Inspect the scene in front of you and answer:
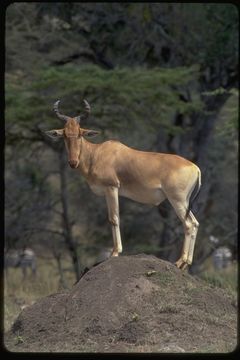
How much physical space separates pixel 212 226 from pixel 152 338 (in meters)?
22.2

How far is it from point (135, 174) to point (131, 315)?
147cm

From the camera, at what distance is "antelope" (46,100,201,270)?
8.84m

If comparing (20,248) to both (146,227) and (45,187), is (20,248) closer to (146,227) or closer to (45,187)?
(45,187)

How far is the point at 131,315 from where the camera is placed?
8.12 meters

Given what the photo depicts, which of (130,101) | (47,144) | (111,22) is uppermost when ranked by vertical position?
(111,22)

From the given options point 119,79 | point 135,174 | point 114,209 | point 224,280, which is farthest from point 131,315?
point 119,79

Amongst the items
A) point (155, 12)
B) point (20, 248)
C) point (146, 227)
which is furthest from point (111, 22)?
point (146, 227)

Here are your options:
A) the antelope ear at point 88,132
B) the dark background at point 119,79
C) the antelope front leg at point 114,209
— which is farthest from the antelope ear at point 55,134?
the dark background at point 119,79

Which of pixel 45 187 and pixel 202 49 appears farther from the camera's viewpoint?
pixel 45 187

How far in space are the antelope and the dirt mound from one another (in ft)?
1.54

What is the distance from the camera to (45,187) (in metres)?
27.2

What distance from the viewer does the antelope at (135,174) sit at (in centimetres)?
884

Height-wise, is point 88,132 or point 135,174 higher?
point 88,132

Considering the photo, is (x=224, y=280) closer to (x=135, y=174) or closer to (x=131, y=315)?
(x=135, y=174)
